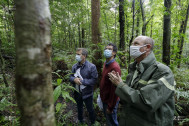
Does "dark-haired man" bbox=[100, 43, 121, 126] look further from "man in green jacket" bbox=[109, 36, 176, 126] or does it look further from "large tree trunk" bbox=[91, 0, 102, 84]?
"large tree trunk" bbox=[91, 0, 102, 84]

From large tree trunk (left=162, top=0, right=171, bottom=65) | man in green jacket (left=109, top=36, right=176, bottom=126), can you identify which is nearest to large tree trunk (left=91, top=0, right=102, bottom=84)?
man in green jacket (left=109, top=36, right=176, bottom=126)

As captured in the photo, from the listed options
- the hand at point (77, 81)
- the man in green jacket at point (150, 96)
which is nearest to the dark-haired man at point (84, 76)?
the hand at point (77, 81)

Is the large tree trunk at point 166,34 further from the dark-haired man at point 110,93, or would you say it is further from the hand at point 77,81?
the hand at point 77,81

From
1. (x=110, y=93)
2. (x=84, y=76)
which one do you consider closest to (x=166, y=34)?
(x=110, y=93)

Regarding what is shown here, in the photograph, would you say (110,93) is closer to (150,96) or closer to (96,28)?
(150,96)

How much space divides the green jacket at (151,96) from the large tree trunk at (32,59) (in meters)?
1.37

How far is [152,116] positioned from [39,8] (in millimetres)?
2102

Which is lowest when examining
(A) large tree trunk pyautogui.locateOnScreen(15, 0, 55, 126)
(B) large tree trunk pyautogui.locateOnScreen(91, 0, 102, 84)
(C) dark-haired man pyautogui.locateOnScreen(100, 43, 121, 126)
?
(C) dark-haired man pyautogui.locateOnScreen(100, 43, 121, 126)

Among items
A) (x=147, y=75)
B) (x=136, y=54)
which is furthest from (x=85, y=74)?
(x=147, y=75)

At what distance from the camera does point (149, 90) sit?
1.63 m

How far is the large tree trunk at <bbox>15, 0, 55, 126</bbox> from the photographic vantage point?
2.39ft

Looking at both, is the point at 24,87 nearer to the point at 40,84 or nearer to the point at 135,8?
the point at 40,84

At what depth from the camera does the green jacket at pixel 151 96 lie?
5.35 feet

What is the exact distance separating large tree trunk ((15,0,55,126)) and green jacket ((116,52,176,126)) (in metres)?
1.37
